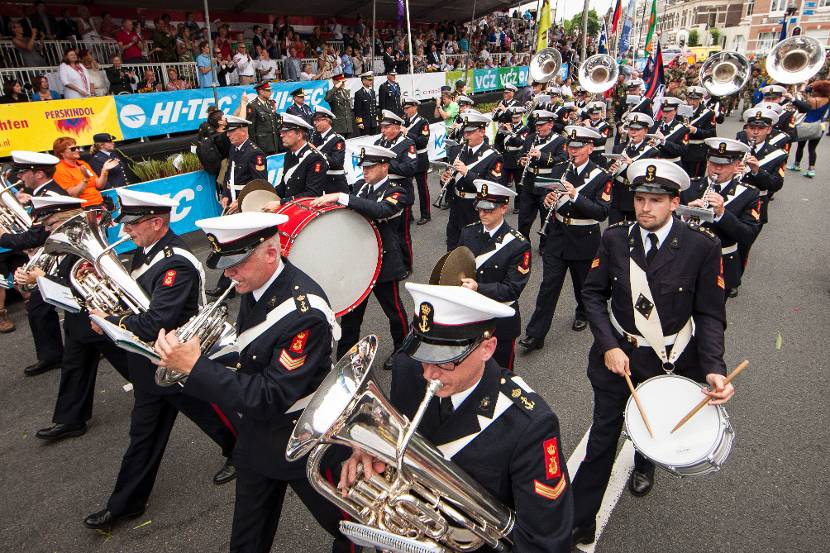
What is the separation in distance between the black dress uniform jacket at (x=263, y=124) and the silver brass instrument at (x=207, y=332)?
8.66 meters

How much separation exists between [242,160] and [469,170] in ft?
9.98

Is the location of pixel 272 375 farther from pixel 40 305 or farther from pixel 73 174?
pixel 73 174

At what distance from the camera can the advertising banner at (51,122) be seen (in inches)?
316

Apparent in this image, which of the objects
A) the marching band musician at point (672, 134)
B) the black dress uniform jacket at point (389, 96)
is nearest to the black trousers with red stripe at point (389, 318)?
the marching band musician at point (672, 134)

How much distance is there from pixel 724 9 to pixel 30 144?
104 meters

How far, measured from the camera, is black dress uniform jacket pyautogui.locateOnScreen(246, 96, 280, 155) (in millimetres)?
10812

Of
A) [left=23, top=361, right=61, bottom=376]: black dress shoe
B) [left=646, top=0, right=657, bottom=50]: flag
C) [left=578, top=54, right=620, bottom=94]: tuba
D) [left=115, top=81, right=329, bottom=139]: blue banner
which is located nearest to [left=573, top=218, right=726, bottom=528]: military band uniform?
[left=23, top=361, right=61, bottom=376]: black dress shoe

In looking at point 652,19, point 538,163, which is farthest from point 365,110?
point 652,19

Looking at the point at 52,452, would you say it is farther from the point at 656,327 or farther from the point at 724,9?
the point at 724,9

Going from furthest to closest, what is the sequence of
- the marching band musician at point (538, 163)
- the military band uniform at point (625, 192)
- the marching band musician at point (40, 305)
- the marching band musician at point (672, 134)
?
1. the marching band musician at point (672, 134)
2. the military band uniform at point (625, 192)
3. the marching band musician at point (538, 163)
4. the marching band musician at point (40, 305)

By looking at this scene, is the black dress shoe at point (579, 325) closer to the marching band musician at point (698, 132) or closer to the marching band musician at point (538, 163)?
the marching band musician at point (538, 163)

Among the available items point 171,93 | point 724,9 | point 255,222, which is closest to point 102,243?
point 255,222

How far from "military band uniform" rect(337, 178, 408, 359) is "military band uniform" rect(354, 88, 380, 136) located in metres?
8.96

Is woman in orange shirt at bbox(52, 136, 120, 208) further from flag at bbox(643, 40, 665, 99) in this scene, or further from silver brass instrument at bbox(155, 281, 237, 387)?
flag at bbox(643, 40, 665, 99)
